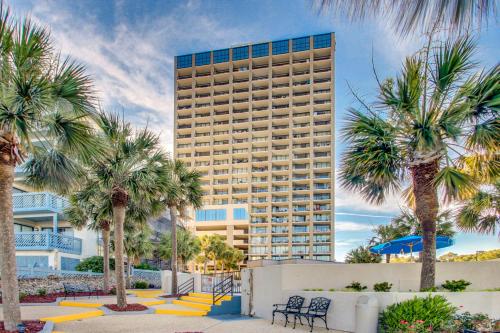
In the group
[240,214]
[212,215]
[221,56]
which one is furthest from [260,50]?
[212,215]

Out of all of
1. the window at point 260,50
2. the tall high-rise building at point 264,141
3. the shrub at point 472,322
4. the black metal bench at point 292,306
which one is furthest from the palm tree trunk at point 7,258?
the window at point 260,50

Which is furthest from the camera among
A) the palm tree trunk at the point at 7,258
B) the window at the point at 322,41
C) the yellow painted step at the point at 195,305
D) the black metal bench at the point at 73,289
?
the window at the point at 322,41

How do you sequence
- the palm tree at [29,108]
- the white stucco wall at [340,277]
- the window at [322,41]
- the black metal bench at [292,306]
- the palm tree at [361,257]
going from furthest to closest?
the window at [322,41] → the palm tree at [361,257] → the white stucco wall at [340,277] → the black metal bench at [292,306] → the palm tree at [29,108]

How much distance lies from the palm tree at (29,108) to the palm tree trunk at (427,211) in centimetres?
939

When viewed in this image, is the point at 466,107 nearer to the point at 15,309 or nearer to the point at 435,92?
the point at 435,92

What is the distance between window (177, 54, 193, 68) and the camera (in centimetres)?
10069

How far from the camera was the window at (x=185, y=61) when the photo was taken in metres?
101

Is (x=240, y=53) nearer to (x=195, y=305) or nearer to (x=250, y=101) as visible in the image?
(x=250, y=101)

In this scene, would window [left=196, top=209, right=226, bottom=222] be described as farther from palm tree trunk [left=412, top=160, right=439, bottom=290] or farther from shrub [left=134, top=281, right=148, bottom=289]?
palm tree trunk [left=412, top=160, right=439, bottom=290]

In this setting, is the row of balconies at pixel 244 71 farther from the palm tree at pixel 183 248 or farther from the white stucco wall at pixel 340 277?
the white stucco wall at pixel 340 277

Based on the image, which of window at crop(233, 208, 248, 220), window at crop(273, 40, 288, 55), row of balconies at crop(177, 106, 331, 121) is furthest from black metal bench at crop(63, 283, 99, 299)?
window at crop(273, 40, 288, 55)

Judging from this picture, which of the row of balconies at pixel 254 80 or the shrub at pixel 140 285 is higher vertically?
the row of balconies at pixel 254 80

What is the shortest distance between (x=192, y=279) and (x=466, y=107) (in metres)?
17.1

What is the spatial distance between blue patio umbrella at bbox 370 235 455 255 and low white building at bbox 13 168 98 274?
19129 millimetres
